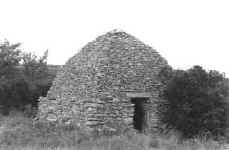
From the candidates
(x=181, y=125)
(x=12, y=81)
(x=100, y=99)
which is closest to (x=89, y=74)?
(x=100, y=99)

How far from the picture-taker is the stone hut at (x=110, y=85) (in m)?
12.0

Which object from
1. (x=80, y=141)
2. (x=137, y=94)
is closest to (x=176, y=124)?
(x=137, y=94)

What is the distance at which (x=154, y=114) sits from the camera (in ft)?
42.8

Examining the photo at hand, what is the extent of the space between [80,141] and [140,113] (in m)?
4.09

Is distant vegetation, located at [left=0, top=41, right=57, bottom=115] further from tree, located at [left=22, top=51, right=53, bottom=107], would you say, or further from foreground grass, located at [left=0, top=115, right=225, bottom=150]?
foreground grass, located at [left=0, top=115, right=225, bottom=150]

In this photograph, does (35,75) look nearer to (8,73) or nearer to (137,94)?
(8,73)

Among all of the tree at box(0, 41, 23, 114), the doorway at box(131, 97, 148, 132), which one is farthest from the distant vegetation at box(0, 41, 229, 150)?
the tree at box(0, 41, 23, 114)

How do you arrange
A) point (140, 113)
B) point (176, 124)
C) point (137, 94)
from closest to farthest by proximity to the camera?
1. point (176, 124)
2. point (137, 94)
3. point (140, 113)

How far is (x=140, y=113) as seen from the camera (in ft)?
46.2

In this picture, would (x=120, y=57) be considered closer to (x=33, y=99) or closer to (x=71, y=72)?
(x=71, y=72)

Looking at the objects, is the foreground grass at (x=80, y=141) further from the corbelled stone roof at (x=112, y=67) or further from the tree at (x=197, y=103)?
the corbelled stone roof at (x=112, y=67)

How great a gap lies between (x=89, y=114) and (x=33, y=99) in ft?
25.0

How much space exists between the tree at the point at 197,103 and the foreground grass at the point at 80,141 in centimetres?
69

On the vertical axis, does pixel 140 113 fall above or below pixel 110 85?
below
